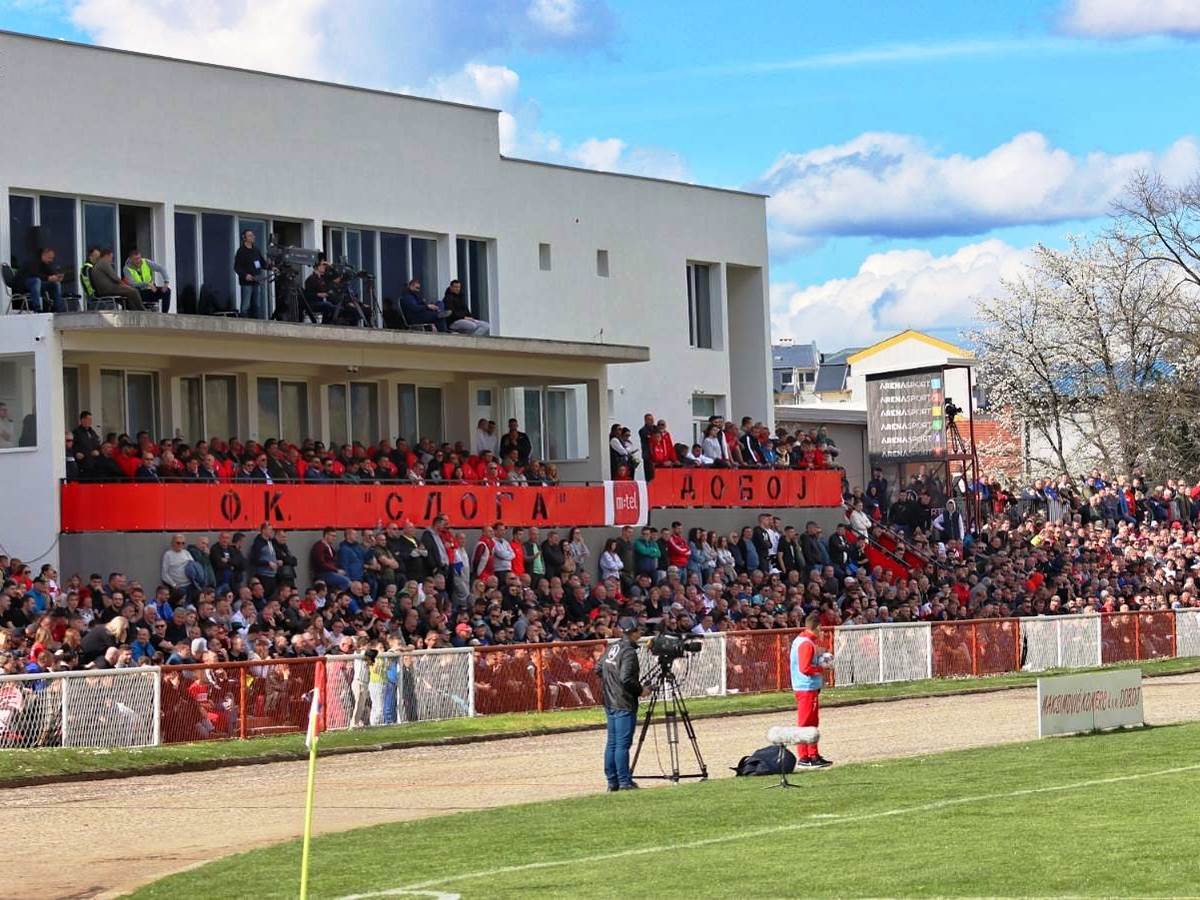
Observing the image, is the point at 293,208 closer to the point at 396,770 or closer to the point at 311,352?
the point at 311,352

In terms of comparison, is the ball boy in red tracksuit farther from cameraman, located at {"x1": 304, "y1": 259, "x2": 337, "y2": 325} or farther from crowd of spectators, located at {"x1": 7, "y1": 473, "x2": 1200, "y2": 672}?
cameraman, located at {"x1": 304, "y1": 259, "x2": 337, "y2": 325}

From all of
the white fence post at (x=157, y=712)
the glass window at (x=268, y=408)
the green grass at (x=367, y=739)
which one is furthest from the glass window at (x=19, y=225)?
the white fence post at (x=157, y=712)

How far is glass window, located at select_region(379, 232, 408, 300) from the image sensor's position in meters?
41.6

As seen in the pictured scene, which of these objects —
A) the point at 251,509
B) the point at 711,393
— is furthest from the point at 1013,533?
the point at 251,509

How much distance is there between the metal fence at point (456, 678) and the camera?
24.1m

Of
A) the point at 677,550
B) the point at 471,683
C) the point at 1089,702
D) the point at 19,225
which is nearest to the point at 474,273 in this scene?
the point at 677,550

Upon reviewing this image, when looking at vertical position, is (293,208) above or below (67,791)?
above

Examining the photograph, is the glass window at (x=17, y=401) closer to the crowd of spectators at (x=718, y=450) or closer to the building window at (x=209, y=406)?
the building window at (x=209, y=406)

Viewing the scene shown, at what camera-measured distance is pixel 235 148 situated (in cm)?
3862

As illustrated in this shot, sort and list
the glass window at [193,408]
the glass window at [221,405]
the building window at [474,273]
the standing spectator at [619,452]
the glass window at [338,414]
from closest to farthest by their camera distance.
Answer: the glass window at [193,408], the glass window at [221,405], the glass window at [338,414], the standing spectator at [619,452], the building window at [474,273]

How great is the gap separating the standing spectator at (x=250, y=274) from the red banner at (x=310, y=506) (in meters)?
3.92

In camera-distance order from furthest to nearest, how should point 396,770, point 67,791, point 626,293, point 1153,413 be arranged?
point 1153,413
point 626,293
point 396,770
point 67,791

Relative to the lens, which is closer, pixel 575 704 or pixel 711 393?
pixel 575 704

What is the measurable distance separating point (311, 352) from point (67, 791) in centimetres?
1578
